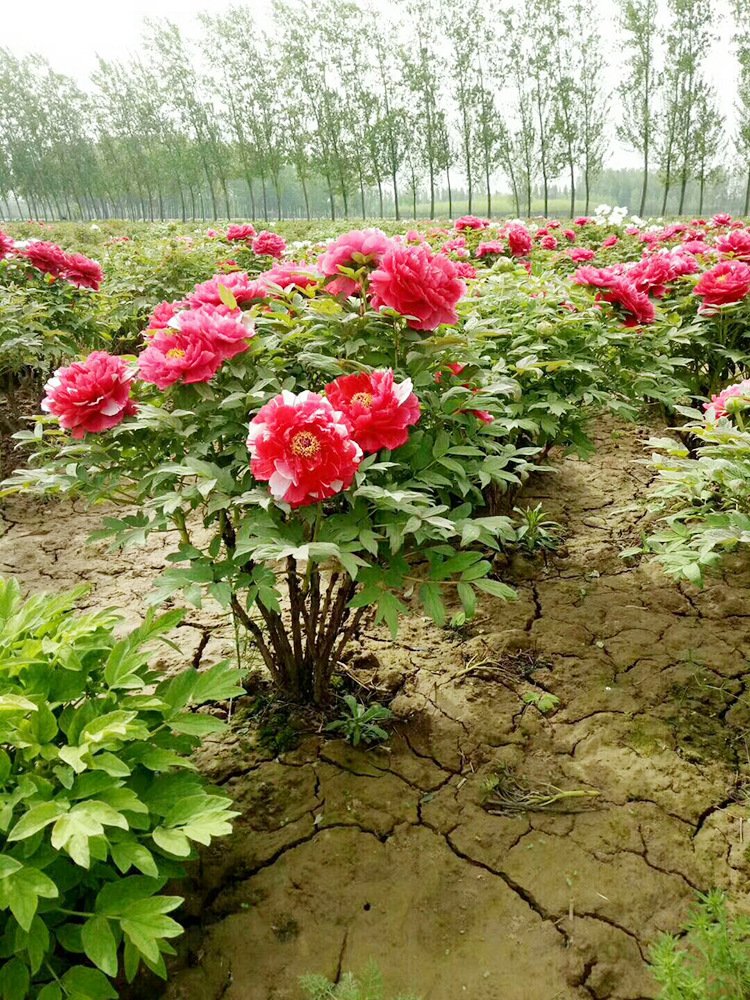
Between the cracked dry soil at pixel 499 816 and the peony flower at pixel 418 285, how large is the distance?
4.50 ft

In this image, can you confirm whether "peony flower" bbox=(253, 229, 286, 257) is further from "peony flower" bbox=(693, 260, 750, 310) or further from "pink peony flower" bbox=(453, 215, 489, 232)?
"peony flower" bbox=(693, 260, 750, 310)

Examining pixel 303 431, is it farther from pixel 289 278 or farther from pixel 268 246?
pixel 268 246

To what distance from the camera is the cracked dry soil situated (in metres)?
1.47

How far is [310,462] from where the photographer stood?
1249mm

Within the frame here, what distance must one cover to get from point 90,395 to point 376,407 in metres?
0.76

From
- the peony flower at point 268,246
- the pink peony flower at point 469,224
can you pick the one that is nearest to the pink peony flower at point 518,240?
the pink peony flower at point 469,224

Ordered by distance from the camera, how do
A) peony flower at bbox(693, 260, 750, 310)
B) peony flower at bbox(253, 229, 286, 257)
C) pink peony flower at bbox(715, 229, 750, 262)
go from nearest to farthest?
1. peony flower at bbox(693, 260, 750, 310)
2. pink peony flower at bbox(715, 229, 750, 262)
3. peony flower at bbox(253, 229, 286, 257)

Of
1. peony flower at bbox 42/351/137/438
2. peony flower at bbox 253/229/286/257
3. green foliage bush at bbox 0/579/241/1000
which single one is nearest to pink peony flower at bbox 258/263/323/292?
peony flower at bbox 42/351/137/438

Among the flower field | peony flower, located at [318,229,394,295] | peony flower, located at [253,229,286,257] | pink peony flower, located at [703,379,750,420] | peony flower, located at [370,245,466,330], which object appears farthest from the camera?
peony flower, located at [253,229,286,257]

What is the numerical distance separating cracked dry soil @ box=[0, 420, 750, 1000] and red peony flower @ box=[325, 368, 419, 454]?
1134mm

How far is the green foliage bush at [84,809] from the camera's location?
106 cm

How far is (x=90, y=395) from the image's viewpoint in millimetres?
1567

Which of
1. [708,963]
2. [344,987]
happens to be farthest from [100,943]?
[708,963]

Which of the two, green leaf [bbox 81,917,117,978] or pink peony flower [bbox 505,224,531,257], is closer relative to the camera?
green leaf [bbox 81,917,117,978]
